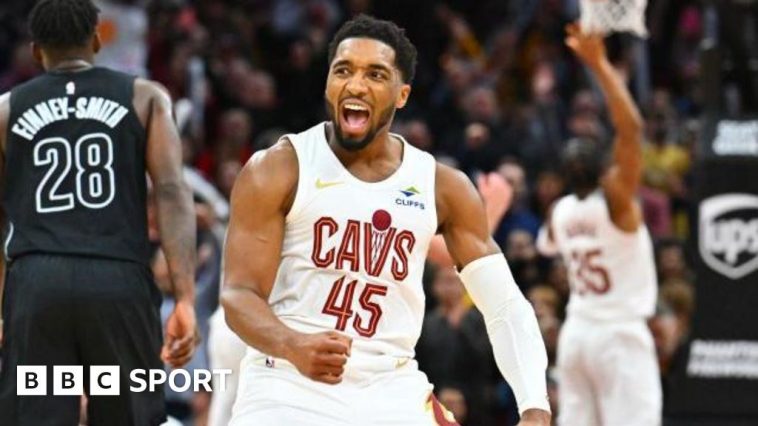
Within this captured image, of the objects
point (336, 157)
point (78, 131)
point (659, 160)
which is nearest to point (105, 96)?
point (78, 131)

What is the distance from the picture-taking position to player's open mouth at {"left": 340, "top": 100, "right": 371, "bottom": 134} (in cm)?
587

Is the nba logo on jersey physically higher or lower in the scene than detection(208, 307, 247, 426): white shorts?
higher

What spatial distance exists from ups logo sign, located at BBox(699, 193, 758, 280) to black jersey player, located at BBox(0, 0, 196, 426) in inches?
226

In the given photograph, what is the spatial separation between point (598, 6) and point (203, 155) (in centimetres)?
496

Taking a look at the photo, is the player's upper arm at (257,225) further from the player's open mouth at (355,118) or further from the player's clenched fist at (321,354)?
the player's clenched fist at (321,354)

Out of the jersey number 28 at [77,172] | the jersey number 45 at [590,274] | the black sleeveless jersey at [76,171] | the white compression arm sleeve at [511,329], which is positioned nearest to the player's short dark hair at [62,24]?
the black sleeveless jersey at [76,171]

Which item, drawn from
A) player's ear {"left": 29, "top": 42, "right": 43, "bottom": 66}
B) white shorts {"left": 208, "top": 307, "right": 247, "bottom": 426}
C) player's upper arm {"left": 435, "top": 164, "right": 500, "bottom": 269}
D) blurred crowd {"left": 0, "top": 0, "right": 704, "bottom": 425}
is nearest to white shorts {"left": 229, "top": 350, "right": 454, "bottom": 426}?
player's upper arm {"left": 435, "top": 164, "right": 500, "bottom": 269}

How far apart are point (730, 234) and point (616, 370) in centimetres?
171

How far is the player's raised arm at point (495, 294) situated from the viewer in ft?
19.3

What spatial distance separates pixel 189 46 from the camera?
51.2ft

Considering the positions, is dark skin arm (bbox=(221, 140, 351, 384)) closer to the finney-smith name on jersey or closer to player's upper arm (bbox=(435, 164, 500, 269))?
player's upper arm (bbox=(435, 164, 500, 269))

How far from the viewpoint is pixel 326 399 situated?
569cm

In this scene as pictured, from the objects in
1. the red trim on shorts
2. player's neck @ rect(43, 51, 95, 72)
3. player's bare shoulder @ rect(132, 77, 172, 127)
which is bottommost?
the red trim on shorts

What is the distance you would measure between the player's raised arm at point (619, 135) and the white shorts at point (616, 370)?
684mm
